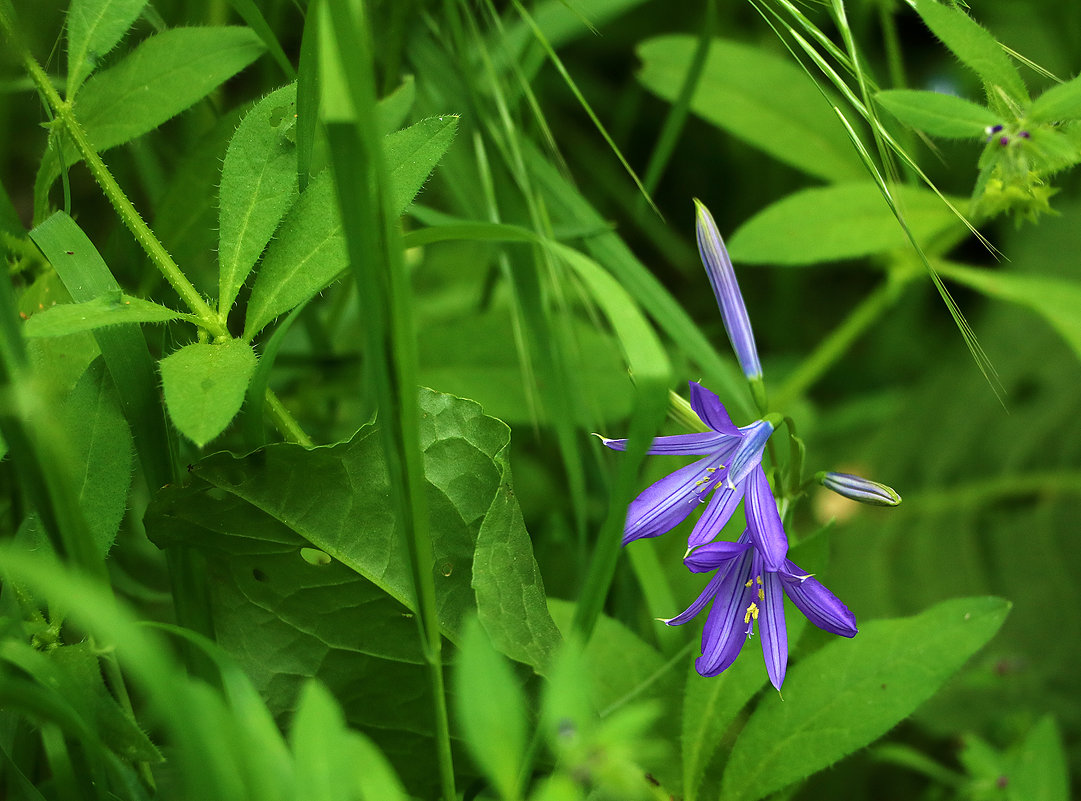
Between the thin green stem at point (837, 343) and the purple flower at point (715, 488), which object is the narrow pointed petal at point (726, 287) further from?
the thin green stem at point (837, 343)

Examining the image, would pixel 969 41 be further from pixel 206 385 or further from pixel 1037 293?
pixel 206 385

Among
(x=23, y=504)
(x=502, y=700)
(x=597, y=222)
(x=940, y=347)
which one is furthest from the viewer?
(x=940, y=347)

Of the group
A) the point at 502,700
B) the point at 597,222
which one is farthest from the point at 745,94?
the point at 502,700

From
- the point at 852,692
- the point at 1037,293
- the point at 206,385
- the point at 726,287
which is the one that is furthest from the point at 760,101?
the point at 206,385

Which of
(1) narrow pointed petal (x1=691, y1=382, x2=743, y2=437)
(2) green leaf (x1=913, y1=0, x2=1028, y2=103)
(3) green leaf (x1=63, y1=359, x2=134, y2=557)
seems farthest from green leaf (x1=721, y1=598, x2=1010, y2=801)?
(3) green leaf (x1=63, y1=359, x2=134, y2=557)

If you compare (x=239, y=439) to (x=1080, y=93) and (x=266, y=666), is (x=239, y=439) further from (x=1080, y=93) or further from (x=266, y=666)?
(x=1080, y=93)

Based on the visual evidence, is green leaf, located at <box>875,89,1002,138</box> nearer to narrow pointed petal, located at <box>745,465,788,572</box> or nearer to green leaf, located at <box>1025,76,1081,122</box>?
green leaf, located at <box>1025,76,1081,122</box>
